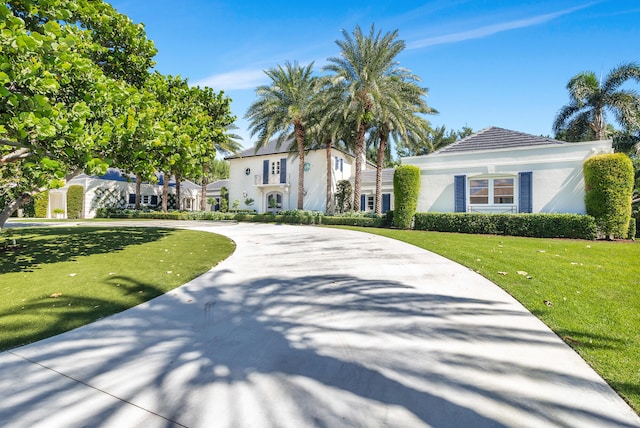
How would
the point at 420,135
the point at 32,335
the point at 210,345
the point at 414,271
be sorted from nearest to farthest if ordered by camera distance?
the point at 210,345, the point at 32,335, the point at 414,271, the point at 420,135

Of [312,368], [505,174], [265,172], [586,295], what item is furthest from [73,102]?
[265,172]

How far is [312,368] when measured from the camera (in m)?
2.57

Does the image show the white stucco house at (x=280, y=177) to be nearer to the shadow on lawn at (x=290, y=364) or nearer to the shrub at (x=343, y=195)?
the shrub at (x=343, y=195)

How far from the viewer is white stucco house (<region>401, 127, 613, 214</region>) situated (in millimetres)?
14281

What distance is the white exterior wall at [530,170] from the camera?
14.2 meters

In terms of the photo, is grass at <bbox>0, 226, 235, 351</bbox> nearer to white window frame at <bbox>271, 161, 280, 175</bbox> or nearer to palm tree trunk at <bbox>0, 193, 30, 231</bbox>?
palm tree trunk at <bbox>0, 193, 30, 231</bbox>

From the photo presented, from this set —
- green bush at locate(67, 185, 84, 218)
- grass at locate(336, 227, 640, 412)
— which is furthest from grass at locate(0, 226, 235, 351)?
green bush at locate(67, 185, 84, 218)

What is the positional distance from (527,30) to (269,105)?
16.0m

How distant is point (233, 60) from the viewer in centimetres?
1229

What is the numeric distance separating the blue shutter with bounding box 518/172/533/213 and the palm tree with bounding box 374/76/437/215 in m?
7.02

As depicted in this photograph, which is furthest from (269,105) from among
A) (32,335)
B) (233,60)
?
(32,335)

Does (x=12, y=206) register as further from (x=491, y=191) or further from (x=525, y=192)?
(x=525, y=192)

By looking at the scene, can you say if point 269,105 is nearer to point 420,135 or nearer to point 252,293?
point 420,135

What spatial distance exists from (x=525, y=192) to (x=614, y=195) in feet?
11.5
